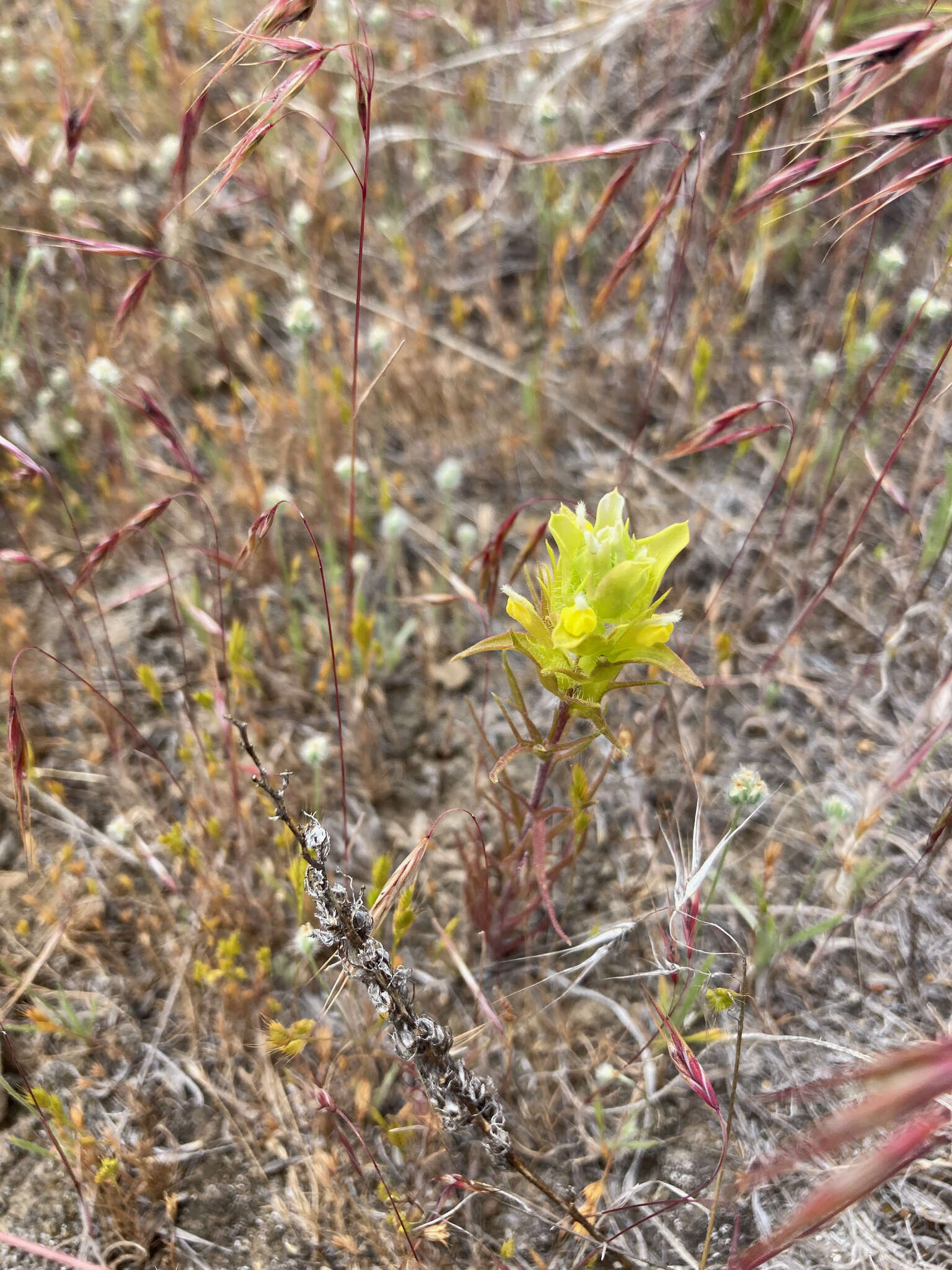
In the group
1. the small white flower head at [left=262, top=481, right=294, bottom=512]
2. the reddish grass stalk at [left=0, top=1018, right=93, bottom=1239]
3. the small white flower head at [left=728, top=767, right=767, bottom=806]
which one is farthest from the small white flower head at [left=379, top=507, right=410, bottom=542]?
the reddish grass stalk at [left=0, top=1018, right=93, bottom=1239]

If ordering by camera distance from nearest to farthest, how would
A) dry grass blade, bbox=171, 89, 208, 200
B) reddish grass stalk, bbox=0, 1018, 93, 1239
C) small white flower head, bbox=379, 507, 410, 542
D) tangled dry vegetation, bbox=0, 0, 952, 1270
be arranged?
reddish grass stalk, bbox=0, 1018, 93, 1239 < tangled dry vegetation, bbox=0, 0, 952, 1270 < dry grass blade, bbox=171, 89, 208, 200 < small white flower head, bbox=379, 507, 410, 542

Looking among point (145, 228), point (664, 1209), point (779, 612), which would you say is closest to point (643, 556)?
point (664, 1209)

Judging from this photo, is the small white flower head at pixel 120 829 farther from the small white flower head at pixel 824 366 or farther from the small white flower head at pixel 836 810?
the small white flower head at pixel 824 366

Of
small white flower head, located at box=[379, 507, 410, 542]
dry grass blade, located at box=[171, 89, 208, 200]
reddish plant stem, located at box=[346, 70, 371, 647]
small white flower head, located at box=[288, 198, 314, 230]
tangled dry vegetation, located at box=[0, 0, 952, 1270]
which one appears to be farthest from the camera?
small white flower head, located at box=[288, 198, 314, 230]

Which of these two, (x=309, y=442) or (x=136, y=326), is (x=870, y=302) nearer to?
(x=309, y=442)

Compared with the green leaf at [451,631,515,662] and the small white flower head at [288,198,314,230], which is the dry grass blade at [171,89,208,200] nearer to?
the small white flower head at [288,198,314,230]

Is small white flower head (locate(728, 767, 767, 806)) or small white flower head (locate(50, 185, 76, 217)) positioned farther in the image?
small white flower head (locate(50, 185, 76, 217))

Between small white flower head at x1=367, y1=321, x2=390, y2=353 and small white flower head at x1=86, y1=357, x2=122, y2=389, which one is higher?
small white flower head at x1=367, y1=321, x2=390, y2=353

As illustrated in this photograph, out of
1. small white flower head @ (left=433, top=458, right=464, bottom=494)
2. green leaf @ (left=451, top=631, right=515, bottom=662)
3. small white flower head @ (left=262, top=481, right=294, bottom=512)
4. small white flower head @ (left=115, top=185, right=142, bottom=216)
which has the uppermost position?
small white flower head @ (left=115, top=185, right=142, bottom=216)
